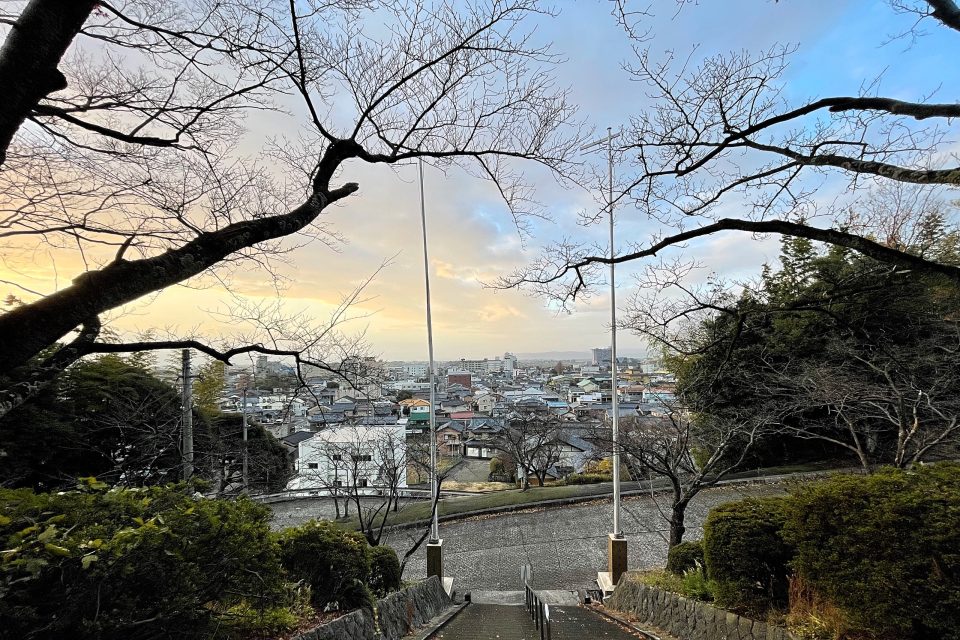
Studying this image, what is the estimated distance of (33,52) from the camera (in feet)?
6.72

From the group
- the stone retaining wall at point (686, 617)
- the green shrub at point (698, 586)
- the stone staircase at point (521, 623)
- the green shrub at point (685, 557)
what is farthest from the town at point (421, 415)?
the green shrub at point (698, 586)

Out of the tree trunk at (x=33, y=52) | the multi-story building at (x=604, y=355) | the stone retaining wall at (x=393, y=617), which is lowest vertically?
the stone retaining wall at (x=393, y=617)

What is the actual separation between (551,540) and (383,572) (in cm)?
809

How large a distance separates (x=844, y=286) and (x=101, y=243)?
22.4ft

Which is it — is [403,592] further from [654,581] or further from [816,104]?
[816,104]

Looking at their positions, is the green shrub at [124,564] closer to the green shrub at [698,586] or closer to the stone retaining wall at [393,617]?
Result: the stone retaining wall at [393,617]

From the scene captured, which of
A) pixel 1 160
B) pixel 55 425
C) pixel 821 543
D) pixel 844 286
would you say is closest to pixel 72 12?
pixel 1 160

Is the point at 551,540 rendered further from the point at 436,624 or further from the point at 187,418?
the point at 187,418

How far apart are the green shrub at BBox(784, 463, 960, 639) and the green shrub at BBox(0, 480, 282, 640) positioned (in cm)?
462

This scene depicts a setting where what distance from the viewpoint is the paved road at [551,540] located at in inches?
420

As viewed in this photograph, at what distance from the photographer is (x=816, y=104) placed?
10.7 feet

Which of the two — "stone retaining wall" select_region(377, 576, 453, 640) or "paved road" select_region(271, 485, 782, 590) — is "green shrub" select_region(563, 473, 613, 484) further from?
"stone retaining wall" select_region(377, 576, 453, 640)

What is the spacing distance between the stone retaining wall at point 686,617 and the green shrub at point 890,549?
0.73 m

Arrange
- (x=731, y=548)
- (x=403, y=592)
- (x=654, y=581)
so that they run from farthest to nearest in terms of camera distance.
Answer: (x=654, y=581), (x=403, y=592), (x=731, y=548)
